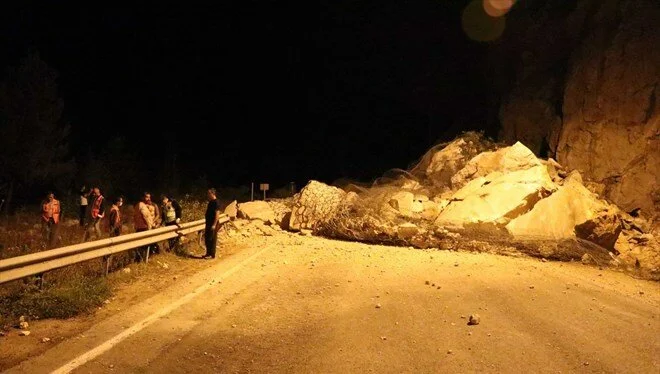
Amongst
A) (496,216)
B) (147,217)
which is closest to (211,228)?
(147,217)

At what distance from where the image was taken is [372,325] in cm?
722

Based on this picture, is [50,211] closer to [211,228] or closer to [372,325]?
[211,228]

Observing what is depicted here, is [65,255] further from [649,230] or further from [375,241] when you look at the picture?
[649,230]

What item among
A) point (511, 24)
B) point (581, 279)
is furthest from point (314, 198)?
point (511, 24)

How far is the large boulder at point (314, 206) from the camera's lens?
60.3 feet

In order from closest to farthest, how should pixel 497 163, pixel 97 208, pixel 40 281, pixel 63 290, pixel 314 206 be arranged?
1. pixel 63 290
2. pixel 40 281
3. pixel 97 208
4. pixel 314 206
5. pixel 497 163

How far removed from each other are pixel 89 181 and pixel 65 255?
105ft

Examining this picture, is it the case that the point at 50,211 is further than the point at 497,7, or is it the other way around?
the point at 497,7

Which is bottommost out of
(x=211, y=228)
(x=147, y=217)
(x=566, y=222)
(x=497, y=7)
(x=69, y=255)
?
(x=211, y=228)

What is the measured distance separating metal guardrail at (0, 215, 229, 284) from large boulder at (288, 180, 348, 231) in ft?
22.5

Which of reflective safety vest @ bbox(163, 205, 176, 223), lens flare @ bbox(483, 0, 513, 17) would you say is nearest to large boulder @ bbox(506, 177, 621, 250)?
reflective safety vest @ bbox(163, 205, 176, 223)

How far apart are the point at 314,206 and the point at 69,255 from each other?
36.6 ft

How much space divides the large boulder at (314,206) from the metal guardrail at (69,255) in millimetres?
6849

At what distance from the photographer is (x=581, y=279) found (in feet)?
38.3
